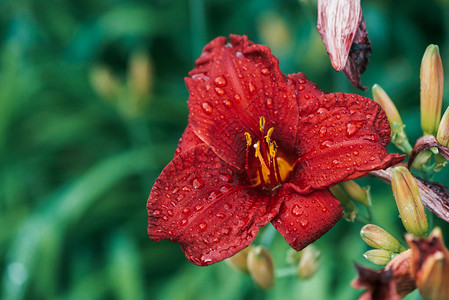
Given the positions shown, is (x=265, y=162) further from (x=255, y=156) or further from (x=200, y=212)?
(x=200, y=212)

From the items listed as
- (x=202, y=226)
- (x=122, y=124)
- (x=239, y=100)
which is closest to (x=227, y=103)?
(x=239, y=100)

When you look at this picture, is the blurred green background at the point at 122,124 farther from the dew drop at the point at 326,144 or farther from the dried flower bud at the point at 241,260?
the dew drop at the point at 326,144

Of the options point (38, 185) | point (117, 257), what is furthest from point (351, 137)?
point (38, 185)

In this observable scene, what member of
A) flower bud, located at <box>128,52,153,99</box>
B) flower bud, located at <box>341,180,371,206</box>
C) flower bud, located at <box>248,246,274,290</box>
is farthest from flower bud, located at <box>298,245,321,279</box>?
flower bud, located at <box>128,52,153,99</box>

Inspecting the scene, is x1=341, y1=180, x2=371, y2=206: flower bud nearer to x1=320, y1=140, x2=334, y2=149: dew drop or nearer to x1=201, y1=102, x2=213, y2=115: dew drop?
x1=320, y1=140, x2=334, y2=149: dew drop

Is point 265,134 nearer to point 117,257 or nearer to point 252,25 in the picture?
point 117,257

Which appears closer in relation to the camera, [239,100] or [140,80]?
[239,100]
